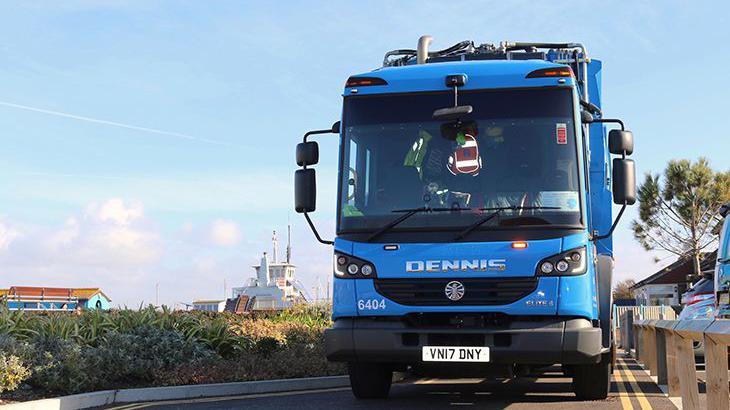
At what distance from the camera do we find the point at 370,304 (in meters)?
8.17

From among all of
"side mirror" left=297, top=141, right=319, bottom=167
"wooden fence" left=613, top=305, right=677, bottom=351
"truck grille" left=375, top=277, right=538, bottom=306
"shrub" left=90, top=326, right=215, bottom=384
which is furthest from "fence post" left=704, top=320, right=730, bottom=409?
"wooden fence" left=613, top=305, right=677, bottom=351

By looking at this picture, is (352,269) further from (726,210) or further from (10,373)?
(726,210)

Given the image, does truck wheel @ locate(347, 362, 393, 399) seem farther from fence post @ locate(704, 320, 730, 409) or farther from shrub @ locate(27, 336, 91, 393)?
fence post @ locate(704, 320, 730, 409)

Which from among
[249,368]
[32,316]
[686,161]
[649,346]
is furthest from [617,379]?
[686,161]

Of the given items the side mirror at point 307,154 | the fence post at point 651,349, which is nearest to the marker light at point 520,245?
the side mirror at point 307,154

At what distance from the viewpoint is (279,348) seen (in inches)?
528

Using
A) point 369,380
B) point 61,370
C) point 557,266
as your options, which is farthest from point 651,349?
point 61,370

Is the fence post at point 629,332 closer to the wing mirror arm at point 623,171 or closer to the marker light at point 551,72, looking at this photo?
the wing mirror arm at point 623,171

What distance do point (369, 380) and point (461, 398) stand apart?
1.20 meters

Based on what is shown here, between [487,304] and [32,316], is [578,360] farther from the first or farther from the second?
[32,316]

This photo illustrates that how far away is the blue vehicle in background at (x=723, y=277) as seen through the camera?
403 inches

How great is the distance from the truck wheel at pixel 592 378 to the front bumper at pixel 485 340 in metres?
1.39

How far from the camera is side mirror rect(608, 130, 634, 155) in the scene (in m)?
8.29

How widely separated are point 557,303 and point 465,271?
854 mm
